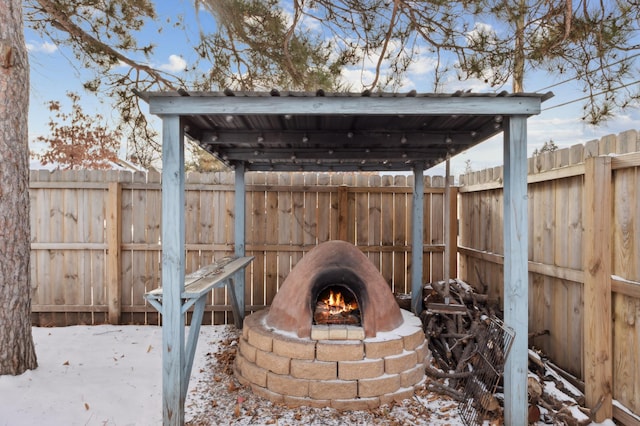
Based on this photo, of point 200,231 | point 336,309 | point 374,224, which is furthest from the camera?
point 374,224

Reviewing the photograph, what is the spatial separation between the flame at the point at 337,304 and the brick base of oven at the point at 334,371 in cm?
64

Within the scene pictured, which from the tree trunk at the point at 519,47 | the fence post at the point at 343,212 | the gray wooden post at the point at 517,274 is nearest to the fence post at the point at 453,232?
the fence post at the point at 343,212

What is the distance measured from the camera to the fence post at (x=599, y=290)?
123 inches

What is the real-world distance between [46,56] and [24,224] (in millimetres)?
3221

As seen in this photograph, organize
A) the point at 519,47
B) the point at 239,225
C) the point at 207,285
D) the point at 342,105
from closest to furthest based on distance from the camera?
the point at 342,105
the point at 207,285
the point at 519,47
the point at 239,225

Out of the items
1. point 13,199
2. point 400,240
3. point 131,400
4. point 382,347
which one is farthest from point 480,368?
point 13,199

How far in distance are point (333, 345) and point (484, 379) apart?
1.59 meters

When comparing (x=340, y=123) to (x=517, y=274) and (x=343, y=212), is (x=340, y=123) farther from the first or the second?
(x=343, y=212)

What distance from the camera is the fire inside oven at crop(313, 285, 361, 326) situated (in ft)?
13.4

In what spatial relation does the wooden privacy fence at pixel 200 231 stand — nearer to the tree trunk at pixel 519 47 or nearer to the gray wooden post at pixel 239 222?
the gray wooden post at pixel 239 222

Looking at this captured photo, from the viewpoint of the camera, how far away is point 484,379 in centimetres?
380

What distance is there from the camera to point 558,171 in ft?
12.6

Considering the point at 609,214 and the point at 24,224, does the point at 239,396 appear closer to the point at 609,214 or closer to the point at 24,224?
the point at 24,224

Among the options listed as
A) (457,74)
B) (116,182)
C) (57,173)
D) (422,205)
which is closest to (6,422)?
(116,182)
